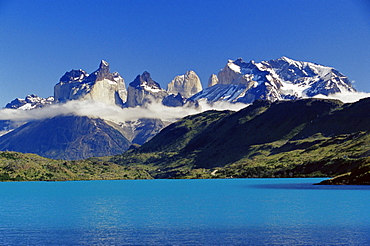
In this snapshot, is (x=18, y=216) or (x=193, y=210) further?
(x=193, y=210)

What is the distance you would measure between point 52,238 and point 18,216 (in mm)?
42097

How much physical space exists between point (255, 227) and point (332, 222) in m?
17.7

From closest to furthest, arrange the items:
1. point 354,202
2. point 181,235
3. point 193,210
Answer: point 181,235, point 193,210, point 354,202

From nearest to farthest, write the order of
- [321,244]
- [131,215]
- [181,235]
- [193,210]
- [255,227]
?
1. [321,244]
2. [181,235]
3. [255,227]
4. [131,215]
5. [193,210]

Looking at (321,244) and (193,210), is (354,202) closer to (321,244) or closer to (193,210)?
(193,210)

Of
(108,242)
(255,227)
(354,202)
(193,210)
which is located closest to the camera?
(108,242)

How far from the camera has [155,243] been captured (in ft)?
242

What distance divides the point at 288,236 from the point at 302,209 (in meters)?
46.7

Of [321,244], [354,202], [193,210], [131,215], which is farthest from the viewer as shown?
[354,202]

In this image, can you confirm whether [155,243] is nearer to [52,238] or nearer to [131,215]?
[52,238]

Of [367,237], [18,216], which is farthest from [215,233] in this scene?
[18,216]

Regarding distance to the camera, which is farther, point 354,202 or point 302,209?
point 354,202

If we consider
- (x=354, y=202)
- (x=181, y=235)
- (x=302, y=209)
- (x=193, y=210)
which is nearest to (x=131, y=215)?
(x=193, y=210)

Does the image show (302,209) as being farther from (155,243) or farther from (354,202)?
(155,243)
